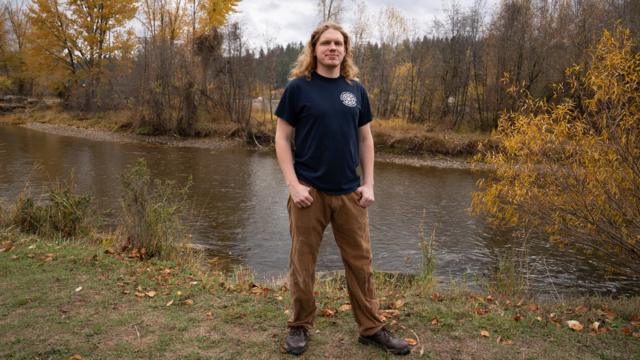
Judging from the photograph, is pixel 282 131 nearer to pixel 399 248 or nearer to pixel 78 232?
pixel 78 232

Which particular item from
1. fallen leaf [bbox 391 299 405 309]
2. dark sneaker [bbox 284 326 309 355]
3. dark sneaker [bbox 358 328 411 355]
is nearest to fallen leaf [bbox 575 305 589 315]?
fallen leaf [bbox 391 299 405 309]

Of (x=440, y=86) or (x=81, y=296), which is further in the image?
(x=440, y=86)

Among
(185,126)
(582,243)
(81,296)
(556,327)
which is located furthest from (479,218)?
(185,126)

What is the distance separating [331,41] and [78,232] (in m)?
5.72

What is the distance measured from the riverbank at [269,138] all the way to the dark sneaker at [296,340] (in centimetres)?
1606

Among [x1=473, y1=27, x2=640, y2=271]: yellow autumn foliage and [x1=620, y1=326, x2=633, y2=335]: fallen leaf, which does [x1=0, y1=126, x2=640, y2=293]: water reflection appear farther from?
[x1=620, y1=326, x2=633, y2=335]: fallen leaf

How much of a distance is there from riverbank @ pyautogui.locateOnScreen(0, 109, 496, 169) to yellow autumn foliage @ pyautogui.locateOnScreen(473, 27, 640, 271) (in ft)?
39.6

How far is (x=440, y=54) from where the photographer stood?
2778 cm

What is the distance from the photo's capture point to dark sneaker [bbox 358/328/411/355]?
130 inches

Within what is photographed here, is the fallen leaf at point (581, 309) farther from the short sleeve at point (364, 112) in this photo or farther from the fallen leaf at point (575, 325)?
the short sleeve at point (364, 112)

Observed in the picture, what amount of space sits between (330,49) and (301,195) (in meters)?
0.94

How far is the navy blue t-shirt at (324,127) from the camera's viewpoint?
3061 mm

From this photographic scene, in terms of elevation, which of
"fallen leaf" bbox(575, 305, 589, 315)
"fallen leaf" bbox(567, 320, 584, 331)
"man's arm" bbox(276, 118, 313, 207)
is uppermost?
"man's arm" bbox(276, 118, 313, 207)

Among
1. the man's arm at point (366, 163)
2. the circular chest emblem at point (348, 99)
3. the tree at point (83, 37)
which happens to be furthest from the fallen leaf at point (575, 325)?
the tree at point (83, 37)
